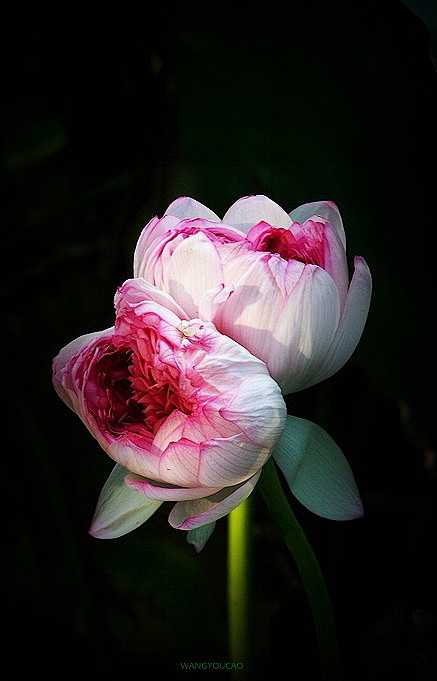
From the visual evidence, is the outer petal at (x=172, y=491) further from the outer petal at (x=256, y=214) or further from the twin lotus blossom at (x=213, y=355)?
the outer petal at (x=256, y=214)

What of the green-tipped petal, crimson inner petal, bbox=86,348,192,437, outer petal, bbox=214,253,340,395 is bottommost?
the green-tipped petal

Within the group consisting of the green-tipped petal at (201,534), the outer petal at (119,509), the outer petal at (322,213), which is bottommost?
the green-tipped petal at (201,534)

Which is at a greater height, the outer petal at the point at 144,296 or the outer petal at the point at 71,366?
the outer petal at the point at 144,296

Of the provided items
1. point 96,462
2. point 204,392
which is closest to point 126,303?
point 204,392

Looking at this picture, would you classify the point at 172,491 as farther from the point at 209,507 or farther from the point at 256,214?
the point at 256,214

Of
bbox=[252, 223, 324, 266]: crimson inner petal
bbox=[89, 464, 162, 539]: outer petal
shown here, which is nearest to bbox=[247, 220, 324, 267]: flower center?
bbox=[252, 223, 324, 266]: crimson inner petal

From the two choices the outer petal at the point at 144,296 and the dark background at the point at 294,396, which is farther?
the dark background at the point at 294,396

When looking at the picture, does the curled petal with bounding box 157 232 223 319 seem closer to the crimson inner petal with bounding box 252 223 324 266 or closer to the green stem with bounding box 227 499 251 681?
the crimson inner petal with bounding box 252 223 324 266

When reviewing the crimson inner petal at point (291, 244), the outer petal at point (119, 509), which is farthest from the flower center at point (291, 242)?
the outer petal at point (119, 509)
